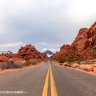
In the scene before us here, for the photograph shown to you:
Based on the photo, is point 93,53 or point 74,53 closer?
point 93,53

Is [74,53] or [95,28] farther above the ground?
[95,28]

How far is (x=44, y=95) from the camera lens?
11.1 metres

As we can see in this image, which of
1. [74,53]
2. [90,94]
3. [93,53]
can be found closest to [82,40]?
[74,53]

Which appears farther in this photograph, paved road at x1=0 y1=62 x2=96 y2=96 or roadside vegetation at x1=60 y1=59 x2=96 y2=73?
roadside vegetation at x1=60 y1=59 x2=96 y2=73

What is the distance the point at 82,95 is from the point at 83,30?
623 feet

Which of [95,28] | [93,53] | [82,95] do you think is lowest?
[82,95]

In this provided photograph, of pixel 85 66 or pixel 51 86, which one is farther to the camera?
pixel 85 66

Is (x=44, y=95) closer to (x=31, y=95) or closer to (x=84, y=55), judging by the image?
(x=31, y=95)

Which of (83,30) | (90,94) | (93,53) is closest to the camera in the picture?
(90,94)

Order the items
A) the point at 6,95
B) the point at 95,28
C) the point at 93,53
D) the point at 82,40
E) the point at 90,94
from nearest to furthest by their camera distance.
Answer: the point at 6,95, the point at 90,94, the point at 93,53, the point at 95,28, the point at 82,40

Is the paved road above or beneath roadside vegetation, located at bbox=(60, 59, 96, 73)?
beneath

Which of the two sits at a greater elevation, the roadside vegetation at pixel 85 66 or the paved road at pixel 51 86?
the roadside vegetation at pixel 85 66

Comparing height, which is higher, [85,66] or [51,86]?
[85,66]

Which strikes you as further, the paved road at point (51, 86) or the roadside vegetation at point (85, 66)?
the roadside vegetation at point (85, 66)
